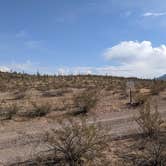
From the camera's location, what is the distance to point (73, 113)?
21.3 metres

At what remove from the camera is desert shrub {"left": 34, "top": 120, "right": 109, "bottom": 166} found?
10.9 m

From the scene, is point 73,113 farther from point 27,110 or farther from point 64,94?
point 64,94

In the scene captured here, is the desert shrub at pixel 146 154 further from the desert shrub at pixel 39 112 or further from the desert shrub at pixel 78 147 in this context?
the desert shrub at pixel 39 112

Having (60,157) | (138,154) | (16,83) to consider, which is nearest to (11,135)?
(60,157)

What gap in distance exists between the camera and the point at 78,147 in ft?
36.2

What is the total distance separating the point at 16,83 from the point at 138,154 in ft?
108

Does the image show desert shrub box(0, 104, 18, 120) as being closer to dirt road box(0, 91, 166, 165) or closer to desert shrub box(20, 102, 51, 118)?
desert shrub box(20, 102, 51, 118)

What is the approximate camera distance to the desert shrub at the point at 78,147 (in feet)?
35.7

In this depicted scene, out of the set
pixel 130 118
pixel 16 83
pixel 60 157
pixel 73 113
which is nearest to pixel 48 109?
pixel 73 113

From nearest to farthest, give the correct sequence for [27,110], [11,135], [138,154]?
[138,154], [11,135], [27,110]

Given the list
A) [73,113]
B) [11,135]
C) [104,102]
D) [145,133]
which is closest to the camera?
[145,133]

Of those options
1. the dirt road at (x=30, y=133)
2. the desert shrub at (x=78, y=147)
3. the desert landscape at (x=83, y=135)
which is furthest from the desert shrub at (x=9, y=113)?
the desert shrub at (x=78, y=147)

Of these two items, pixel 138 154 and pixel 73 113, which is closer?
pixel 138 154

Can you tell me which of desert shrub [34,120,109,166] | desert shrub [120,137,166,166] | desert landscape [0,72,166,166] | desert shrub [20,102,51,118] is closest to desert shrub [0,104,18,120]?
desert landscape [0,72,166,166]
